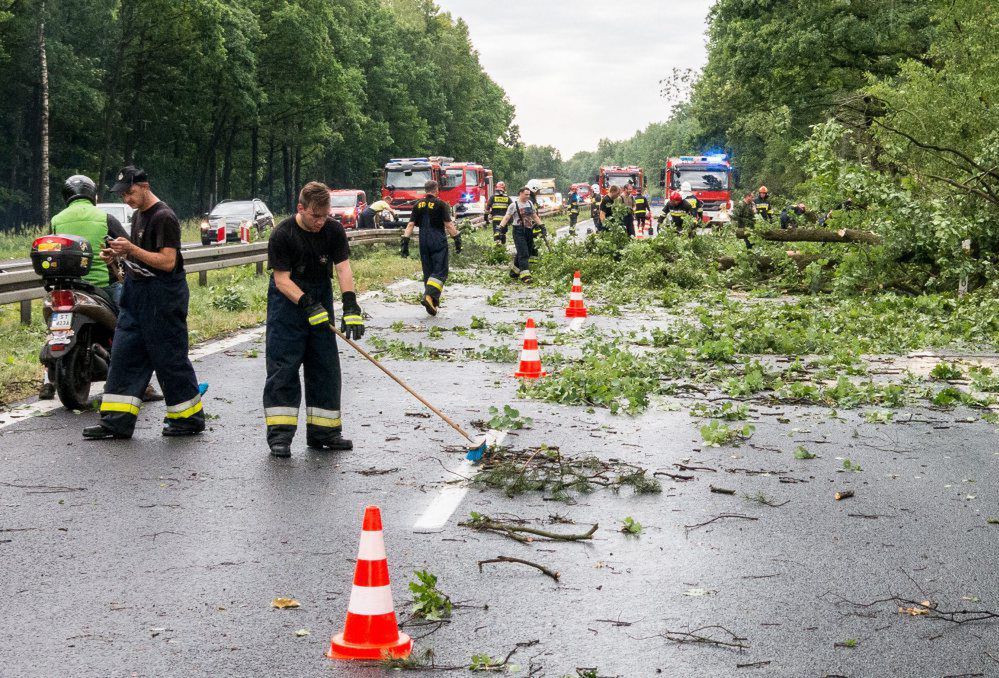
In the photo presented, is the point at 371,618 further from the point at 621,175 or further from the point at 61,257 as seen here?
the point at 621,175

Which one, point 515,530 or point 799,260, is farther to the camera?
point 799,260

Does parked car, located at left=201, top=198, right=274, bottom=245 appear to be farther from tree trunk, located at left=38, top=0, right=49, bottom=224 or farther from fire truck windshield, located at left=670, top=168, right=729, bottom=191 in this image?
fire truck windshield, located at left=670, top=168, right=729, bottom=191

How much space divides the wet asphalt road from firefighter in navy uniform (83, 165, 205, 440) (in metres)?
0.26

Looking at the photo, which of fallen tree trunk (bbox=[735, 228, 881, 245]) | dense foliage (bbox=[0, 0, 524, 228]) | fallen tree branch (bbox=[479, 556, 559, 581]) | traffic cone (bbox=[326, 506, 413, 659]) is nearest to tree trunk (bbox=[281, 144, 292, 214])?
dense foliage (bbox=[0, 0, 524, 228])

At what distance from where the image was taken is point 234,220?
41875 mm

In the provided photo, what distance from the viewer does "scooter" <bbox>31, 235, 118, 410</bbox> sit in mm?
9336

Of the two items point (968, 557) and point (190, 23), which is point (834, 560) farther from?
point (190, 23)

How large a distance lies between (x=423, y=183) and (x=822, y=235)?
30926mm

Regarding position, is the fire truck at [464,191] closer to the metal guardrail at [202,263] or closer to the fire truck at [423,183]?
the fire truck at [423,183]

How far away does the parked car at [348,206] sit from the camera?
45.4 m

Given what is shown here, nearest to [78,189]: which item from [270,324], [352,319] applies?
[270,324]

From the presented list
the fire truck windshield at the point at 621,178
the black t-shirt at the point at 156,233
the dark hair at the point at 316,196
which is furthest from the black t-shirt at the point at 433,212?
the fire truck windshield at the point at 621,178

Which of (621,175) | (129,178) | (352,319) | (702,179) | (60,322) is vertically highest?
(621,175)

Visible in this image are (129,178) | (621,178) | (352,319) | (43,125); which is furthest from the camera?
(621,178)
